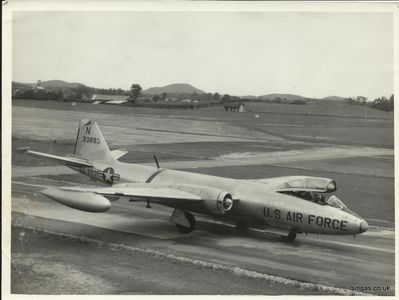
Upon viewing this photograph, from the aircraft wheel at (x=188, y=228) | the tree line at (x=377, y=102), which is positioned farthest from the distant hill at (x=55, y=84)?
the tree line at (x=377, y=102)

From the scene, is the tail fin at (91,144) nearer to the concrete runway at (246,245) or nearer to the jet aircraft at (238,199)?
the jet aircraft at (238,199)

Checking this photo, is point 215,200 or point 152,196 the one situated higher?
point 152,196

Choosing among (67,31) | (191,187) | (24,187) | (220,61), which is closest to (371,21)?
(220,61)

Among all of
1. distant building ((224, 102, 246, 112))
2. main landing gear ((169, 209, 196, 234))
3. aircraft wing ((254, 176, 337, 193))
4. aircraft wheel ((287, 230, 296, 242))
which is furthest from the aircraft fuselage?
distant building ((224, 102, 246, 112))

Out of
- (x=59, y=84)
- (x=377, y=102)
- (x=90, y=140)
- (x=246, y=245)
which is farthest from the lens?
(x=90, y=140)

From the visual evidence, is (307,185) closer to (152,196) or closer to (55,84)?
(152,196)

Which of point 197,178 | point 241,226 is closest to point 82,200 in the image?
point 197,178

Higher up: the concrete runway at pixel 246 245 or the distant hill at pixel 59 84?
the distant hill at pixel 59 84
